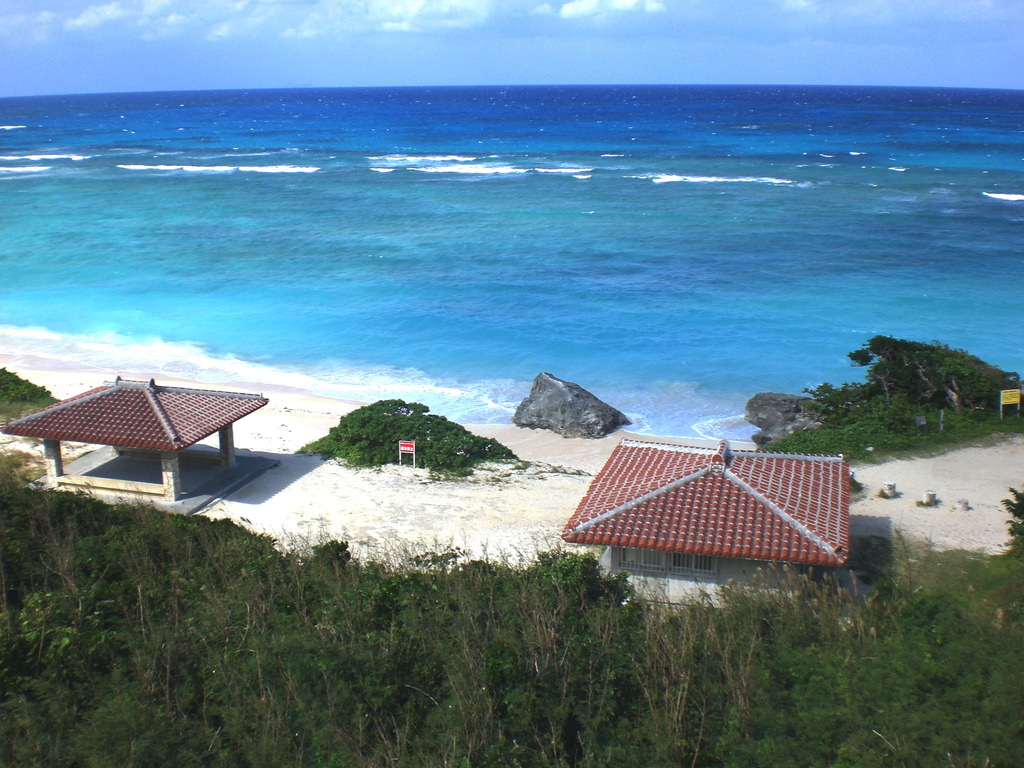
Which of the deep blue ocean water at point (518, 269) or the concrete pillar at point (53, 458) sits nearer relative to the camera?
the concrete pillar at point (53, 458)

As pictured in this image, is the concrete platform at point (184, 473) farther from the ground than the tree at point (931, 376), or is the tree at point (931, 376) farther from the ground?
the tree at point (931, 376)

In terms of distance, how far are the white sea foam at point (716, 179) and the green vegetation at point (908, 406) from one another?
38.3 m

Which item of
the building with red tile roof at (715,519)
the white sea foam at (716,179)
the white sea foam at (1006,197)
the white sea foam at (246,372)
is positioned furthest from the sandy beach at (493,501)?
the white sea foam at (716,179)

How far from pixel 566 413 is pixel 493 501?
6.39 metres

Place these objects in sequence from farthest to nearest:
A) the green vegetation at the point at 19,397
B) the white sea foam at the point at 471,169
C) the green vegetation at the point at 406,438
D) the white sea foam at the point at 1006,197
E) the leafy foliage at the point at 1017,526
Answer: the white sea foam at the point at 471,169, the white sea foam at the point at 1006,197, the green vegetation at the point at 19,397, the green vegetation at the point at 406,438, the leafy foliage at the point at 1017,526

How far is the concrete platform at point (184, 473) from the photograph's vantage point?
16.0 meters

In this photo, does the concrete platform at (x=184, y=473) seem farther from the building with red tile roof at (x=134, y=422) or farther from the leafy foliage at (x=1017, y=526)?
the leafy foliage at (x=1017, y=526)

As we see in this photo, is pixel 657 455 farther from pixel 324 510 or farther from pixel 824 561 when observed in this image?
pixel 324 510

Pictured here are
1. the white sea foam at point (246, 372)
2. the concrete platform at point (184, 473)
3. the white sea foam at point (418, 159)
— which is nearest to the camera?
the concrete platform at point (184, 473)

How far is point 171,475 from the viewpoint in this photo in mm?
15977

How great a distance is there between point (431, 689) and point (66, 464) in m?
11.3

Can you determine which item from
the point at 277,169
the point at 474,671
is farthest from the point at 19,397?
the point at 277,169

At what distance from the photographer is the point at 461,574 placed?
11211 millimetres

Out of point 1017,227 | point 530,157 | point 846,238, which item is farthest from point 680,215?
point 530,157
